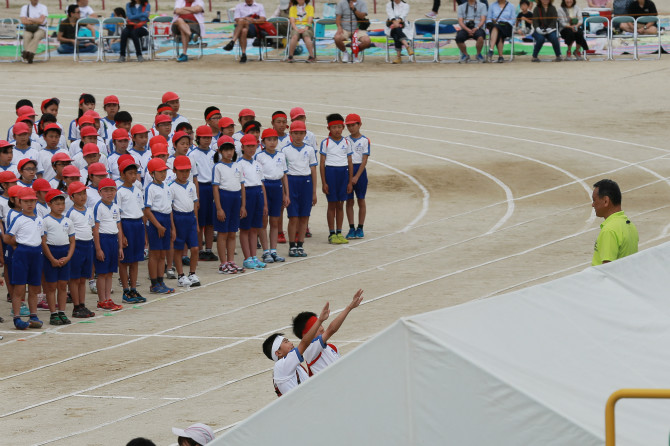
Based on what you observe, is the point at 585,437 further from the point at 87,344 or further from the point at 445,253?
the point at 445,253

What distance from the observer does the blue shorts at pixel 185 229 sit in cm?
1513

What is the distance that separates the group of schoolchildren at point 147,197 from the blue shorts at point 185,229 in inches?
0.6

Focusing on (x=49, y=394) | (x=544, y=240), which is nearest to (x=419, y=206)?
(x=544, y=240)

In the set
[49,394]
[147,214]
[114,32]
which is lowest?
[49,394]

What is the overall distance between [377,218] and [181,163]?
16.0ft

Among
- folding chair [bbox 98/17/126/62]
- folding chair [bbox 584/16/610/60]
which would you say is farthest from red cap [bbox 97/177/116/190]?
folding chair [bbox 584/16/610/60]

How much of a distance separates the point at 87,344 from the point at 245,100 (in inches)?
589

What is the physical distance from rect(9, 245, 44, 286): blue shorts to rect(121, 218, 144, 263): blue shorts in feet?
4.47

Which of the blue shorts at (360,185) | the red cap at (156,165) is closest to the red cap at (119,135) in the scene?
the red cap at (156,165)

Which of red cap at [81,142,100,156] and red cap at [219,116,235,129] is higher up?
red cap at [219,116,235,129]

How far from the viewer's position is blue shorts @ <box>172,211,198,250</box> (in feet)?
49.6

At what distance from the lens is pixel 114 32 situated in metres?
32.1

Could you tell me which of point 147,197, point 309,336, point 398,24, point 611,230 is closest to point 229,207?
point 147,197

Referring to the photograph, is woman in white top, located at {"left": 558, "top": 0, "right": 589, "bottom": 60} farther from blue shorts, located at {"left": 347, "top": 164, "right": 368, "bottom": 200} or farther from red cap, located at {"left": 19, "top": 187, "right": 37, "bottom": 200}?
red cap, located at {"left": 19, "top": 187, "right": 37, "bottom": 200}
